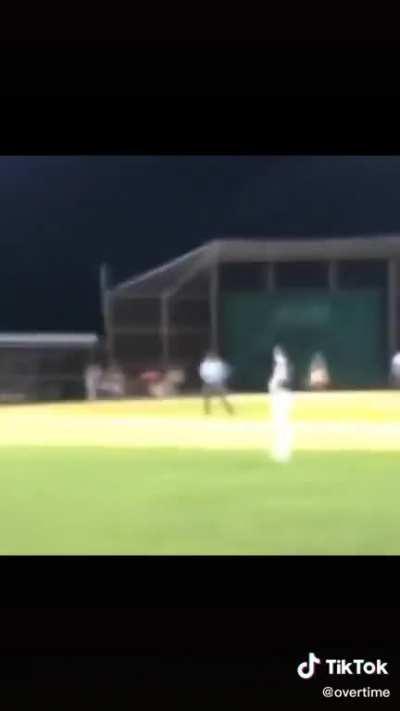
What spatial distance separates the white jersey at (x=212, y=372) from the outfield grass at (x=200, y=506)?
213 millimetres

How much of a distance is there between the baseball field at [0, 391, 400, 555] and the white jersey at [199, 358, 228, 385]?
0.06 meters

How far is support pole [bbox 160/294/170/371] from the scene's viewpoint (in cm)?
316

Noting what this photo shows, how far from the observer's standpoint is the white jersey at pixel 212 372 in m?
3.15

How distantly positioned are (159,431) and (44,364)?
1.36 ft

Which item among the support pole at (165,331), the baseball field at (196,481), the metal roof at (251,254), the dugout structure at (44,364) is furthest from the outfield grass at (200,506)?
the metal roof at (251,254)

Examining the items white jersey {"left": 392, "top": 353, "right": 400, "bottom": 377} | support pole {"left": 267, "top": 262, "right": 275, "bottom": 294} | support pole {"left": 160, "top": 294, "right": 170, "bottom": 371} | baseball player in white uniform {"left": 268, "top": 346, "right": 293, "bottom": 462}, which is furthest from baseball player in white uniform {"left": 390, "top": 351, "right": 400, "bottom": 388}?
support pole {"left": 160, "top": 294, "right": 170, "bottom": 371}

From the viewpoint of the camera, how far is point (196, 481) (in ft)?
10.4

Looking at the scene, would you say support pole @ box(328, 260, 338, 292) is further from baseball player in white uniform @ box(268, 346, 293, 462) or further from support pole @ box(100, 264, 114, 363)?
support pole @ box(100, 264, 114, 363)
